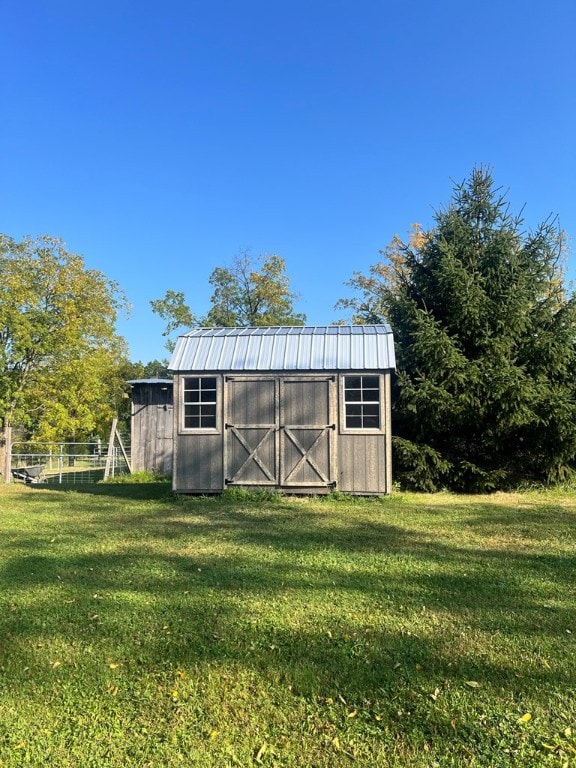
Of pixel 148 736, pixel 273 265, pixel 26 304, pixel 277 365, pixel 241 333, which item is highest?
pixel 273 265

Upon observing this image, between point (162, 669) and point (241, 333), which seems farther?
point (241, 333)

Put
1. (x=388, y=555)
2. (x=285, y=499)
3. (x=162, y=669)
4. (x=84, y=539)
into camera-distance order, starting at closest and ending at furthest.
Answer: (x=162, y=669) < (x=388, y=555) < (x=84, y=539) < (x=285, y=499)

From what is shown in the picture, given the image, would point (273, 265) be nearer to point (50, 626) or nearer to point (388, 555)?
point (388, 555)

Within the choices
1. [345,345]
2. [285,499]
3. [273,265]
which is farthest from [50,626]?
[273,265]

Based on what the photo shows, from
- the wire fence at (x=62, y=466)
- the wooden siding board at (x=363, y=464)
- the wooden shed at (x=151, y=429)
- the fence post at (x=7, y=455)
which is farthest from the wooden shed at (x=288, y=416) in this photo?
the fence post at (x=7, y=455)

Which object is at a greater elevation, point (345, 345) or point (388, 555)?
point (345, 345)

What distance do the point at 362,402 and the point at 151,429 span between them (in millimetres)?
8045

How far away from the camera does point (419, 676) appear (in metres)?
3.36

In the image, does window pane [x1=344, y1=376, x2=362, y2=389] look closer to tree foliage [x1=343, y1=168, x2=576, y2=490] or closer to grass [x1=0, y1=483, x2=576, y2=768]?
tree foliage [x1=343, y1=168, x2=576, y2=490]

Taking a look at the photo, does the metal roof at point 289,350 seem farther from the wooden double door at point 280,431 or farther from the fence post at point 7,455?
the fence post at point 7,455

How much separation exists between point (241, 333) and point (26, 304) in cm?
1277

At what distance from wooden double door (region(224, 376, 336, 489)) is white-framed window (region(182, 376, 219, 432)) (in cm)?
30

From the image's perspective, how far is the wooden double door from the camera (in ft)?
37.5

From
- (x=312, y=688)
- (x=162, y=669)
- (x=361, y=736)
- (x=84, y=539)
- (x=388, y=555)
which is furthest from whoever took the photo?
(x=84, y=539)
